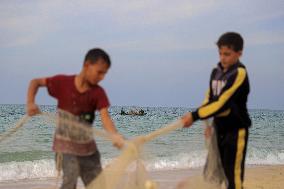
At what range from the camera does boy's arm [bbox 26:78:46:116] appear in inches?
167

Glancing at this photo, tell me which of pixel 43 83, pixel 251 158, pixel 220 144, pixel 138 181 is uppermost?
pixel 43 83

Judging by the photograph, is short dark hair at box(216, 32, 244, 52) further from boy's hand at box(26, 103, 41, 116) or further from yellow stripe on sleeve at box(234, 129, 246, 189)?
boy's hand at box(26, 103, 41, 116)

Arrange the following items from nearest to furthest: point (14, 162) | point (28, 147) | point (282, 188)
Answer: point (282, 188) → point (14, 162) → point (28, 147)

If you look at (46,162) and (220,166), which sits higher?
(220,166)

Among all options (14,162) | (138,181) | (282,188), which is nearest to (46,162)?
(14,162)

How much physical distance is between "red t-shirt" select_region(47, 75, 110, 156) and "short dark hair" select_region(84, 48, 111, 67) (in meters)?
0.28

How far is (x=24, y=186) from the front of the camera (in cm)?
884

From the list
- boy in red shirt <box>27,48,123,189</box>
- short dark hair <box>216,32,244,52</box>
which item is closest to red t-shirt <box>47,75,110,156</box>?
boy in red shirt <box>27,48,123,189</box>

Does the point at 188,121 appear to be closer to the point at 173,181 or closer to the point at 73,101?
the point at 73,101

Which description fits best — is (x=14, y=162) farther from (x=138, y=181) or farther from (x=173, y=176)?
(x=138, y=181)

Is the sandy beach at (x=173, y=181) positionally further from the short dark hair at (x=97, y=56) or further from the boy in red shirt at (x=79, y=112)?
the short dark hair at (x=97, y=56)

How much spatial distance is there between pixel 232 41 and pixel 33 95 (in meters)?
1.90

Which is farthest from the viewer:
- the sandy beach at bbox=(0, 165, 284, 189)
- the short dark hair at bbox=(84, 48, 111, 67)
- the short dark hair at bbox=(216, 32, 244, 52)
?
the sandy beach at bbox=(0, 165, 284, 189)

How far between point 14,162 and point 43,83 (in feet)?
27.0
